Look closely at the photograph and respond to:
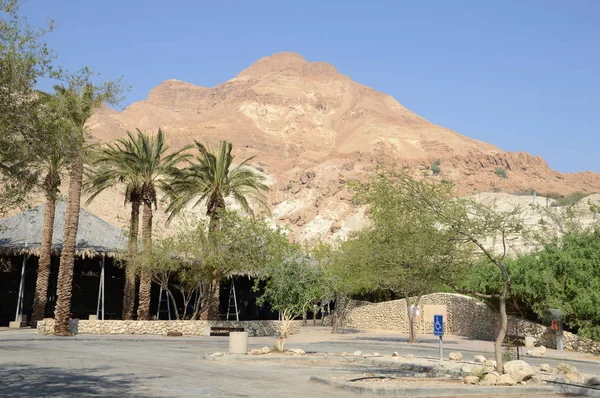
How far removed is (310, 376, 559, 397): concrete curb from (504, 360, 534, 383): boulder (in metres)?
0.64

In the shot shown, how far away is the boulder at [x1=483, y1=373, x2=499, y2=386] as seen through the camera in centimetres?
1577

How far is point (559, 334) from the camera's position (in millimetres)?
32156

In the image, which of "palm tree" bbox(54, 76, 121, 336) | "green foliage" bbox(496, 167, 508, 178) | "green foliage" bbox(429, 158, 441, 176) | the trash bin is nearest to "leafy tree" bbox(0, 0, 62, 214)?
"palm tree" bbox(54, 76, 121, 336)

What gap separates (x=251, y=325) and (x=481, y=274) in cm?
1392

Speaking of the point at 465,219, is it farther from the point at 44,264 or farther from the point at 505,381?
the point at 44,264

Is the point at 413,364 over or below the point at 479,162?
below

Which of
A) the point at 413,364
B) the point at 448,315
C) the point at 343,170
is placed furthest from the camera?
the point at 343,170

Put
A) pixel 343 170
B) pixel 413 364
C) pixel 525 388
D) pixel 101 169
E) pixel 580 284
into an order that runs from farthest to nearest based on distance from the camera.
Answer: pixel 343 170 → pixel 101 169 → pixel 580 284 → pixel 413 364 → pixel 525 388

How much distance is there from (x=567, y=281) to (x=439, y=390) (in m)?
20.1

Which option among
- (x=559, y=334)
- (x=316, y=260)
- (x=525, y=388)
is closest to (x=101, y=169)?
(x=316, y=260)

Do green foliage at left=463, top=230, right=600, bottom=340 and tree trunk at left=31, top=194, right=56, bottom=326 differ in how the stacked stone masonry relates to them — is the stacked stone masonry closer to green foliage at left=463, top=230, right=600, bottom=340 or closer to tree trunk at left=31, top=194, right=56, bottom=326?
green foliage at left=463, top=230, right=600, bottom=340

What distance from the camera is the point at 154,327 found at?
37.1 meters

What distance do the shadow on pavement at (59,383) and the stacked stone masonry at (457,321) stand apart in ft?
78.1

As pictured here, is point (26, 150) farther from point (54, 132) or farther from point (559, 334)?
point (559, 334)
